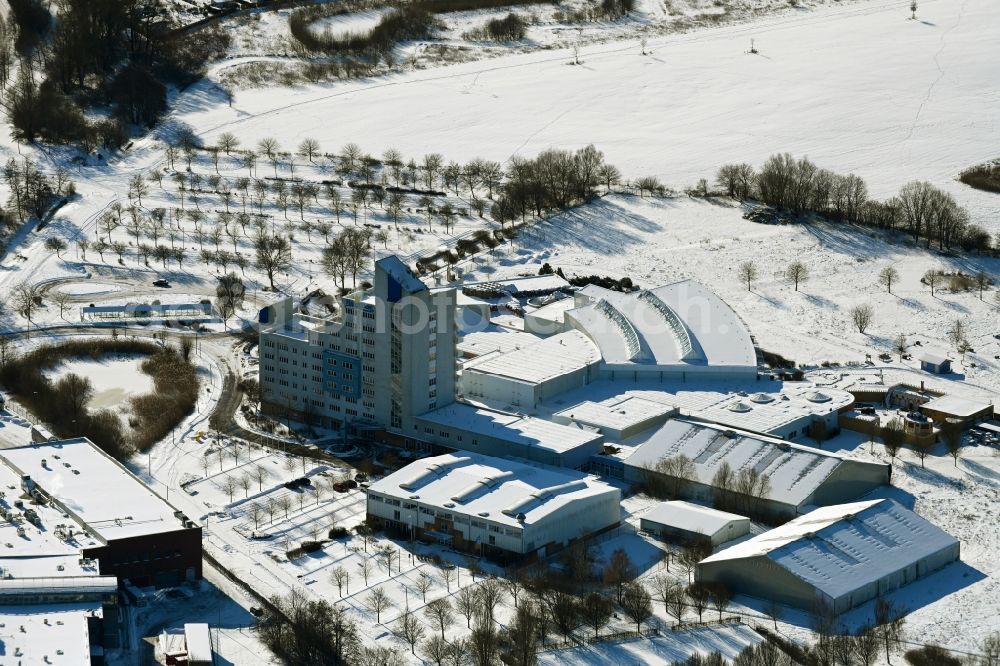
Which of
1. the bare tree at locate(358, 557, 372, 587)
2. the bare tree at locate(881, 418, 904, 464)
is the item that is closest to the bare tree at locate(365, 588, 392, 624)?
the bare tree at locate(358, 557, 372, 587)

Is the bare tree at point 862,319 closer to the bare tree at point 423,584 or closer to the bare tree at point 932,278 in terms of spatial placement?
the bare tree at point 932,278

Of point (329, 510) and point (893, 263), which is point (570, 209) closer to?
point (893, 263)

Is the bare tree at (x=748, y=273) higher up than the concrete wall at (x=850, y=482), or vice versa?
the bare tree at (x=748, y=273)

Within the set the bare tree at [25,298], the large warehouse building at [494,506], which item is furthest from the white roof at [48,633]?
the bare tree at [25,298]

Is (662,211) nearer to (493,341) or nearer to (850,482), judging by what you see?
(493,341)

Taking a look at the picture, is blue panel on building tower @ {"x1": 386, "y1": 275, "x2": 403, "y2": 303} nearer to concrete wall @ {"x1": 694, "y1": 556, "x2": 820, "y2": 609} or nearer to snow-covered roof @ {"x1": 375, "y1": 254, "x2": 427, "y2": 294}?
snow-covered roof @ {"x1": 375, "y1": 254, "x2": 427, "y2": 294}

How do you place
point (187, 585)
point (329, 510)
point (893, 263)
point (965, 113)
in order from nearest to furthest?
point (187, 585), point (329, 510), point (893, 263), point (965, 113)

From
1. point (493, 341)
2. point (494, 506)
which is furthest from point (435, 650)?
point (493, 341)

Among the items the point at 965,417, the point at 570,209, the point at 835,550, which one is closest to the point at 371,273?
the point at 570,209
